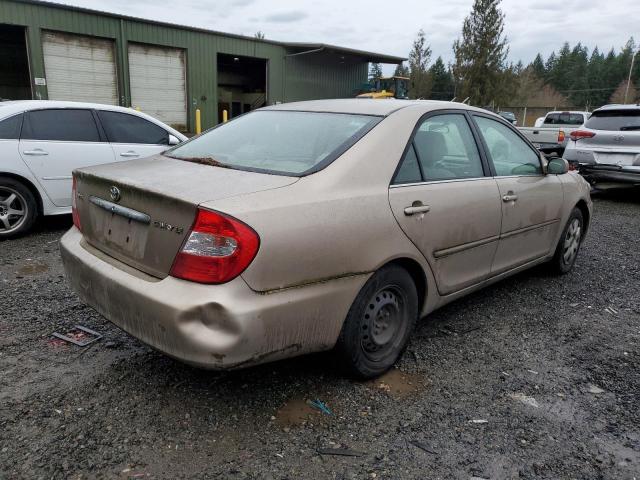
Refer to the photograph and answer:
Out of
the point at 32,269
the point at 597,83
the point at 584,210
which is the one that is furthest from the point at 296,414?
the point at 597,83

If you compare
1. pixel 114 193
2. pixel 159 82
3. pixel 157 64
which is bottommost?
pixel 114 193

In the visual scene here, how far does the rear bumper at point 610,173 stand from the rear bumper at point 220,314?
8271 mm

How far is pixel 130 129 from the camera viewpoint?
635 cm

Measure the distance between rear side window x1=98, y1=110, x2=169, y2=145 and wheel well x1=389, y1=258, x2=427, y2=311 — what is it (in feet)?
15.1

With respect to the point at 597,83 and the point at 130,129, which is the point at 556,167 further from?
the point at 597,83

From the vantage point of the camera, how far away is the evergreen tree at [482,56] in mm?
35719

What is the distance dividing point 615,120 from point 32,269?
9601 mm

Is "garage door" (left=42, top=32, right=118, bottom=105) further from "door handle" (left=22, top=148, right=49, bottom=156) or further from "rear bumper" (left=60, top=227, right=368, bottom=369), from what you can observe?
"rear bumper" (left=60, top=227, right=368, bottom=369)

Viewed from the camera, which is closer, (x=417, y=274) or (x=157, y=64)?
(x=417, y=274)

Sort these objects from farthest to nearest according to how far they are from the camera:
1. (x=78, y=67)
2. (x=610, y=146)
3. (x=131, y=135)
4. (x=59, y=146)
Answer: (x=78, y=67) < (x=610, y=146) < (x=131, y=135) < (x=59, y=146)

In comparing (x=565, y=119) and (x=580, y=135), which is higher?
(x=565, y=119)

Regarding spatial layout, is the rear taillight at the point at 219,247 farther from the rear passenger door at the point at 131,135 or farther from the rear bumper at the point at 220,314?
the rear passenger door at the point at 131,135

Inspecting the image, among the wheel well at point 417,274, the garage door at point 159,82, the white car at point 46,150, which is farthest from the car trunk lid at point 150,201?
the garage door at point 159,82

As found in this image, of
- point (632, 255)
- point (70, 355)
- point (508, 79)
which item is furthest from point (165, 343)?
point (508, 79)
